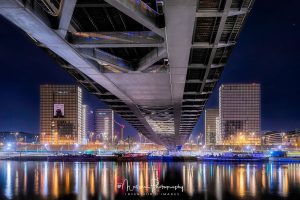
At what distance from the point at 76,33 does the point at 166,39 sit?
193 inches

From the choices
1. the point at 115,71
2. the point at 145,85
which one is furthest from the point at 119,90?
the point at 115,71

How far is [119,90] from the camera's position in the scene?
37125mm


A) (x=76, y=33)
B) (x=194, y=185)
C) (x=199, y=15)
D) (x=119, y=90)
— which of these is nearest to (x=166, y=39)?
(x=199, y=15)

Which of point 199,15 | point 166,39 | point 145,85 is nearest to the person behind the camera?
point 199,15

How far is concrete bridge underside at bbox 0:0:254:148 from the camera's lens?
53.7 feet

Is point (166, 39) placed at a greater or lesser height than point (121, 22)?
lesser

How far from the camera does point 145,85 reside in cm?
3466

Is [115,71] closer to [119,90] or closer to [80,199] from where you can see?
[119,90]

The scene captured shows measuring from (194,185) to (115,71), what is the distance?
21.3 meters

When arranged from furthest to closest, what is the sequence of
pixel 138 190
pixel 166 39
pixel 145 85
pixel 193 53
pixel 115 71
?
pixel 138 190
pixel 145 85
pixel 115 71
pixel 193 53
pixel 166 39

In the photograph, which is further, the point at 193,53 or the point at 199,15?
the point at 193,53

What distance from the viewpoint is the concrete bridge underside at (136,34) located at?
16359 millimetres

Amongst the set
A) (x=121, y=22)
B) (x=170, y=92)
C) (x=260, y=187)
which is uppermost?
(x=121, y=22)

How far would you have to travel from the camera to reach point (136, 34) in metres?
22.1
